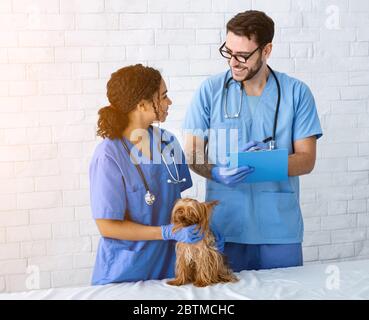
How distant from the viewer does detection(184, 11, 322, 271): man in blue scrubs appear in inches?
102

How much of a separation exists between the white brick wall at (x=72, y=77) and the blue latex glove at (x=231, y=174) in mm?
376

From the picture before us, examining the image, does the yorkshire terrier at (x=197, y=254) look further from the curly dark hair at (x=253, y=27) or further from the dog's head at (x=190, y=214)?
the curly dark hair at (x=253, y=27)

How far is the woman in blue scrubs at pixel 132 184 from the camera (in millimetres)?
2357

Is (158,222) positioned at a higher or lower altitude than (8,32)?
lower

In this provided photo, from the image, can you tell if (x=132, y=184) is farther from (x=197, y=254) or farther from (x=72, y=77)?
(x=72, y=77)

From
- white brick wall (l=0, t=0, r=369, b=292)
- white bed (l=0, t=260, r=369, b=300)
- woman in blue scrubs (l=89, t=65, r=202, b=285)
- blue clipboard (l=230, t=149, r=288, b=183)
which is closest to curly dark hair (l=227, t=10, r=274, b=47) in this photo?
white brick wall (l=0, t=0, r=369, b=292)

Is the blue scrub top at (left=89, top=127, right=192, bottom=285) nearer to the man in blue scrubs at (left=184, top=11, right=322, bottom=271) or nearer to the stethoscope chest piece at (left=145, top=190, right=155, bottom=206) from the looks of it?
the stethoscope chest piece at (left=145, top=190, right=155, bottom=206)

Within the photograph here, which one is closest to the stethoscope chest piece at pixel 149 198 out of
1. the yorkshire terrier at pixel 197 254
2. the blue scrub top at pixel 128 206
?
the blue scrub top at pixel 128 206

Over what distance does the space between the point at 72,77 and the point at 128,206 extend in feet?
2.58

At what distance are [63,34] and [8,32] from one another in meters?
0.26

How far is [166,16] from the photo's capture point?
2877 millimetres
